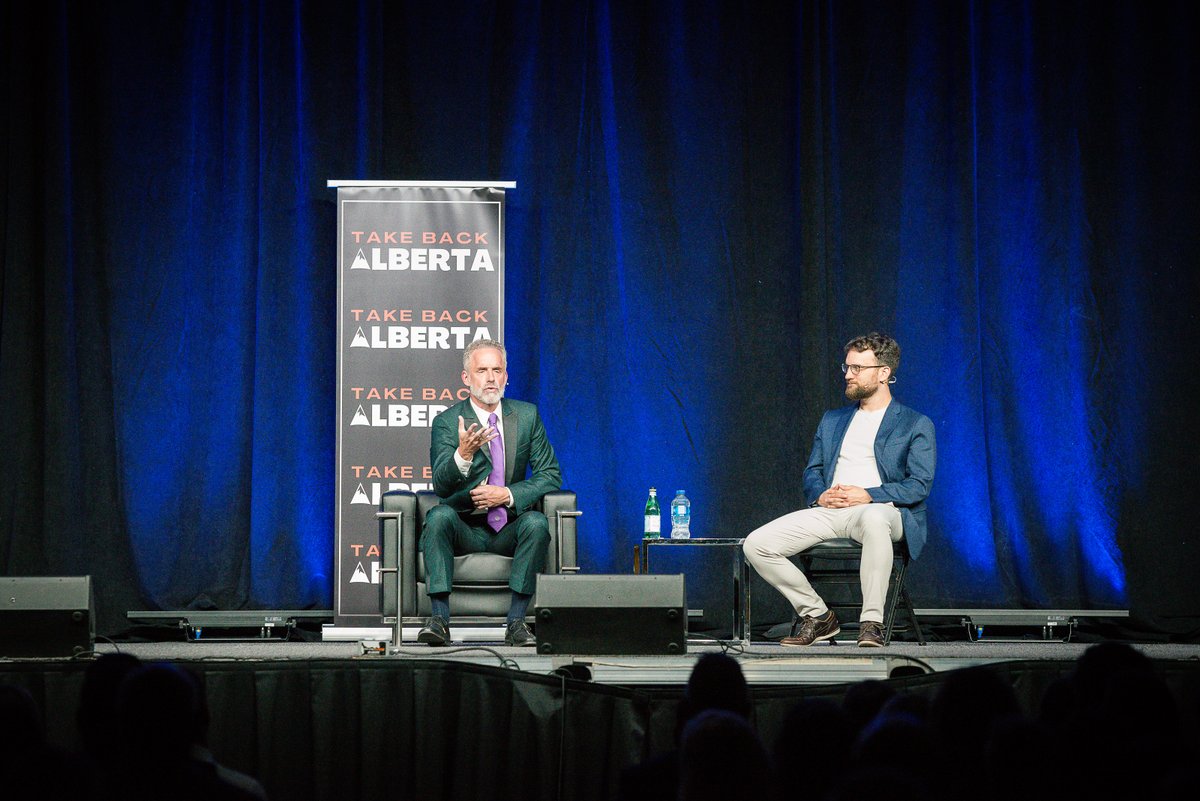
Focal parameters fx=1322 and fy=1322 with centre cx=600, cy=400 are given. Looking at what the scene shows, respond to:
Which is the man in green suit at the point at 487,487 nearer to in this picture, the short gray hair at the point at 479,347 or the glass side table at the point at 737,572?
the short gray hair at the point at 479,347

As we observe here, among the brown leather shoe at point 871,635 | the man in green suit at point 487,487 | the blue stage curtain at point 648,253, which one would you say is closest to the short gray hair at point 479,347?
the man in green suit at point 487,487

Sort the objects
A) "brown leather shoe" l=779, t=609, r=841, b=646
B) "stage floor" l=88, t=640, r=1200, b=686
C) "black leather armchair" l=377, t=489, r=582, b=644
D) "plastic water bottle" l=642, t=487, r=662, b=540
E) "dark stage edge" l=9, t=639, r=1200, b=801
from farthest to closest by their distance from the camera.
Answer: "plastic water bottle" l=642, t=487, r=662, b=540 < "brown leather shoe" l=779, t=609, r=841, b=646 < "black leather armchair" l=377, t=489, r=582, b=644 < "stage floor" l=88, t=640, r=1200, b=686 < "dark stage edge" l=9, t=639, r=1200, b=801

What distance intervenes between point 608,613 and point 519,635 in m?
0.94

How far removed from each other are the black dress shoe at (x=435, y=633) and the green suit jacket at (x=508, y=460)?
1.68 ft

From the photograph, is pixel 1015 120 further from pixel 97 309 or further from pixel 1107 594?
pixel 97 309

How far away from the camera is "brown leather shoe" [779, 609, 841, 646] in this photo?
5.12m

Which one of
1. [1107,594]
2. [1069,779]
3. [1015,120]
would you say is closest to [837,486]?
[1107,594]

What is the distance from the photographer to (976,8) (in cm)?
646

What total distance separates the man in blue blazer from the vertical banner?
1.58 m

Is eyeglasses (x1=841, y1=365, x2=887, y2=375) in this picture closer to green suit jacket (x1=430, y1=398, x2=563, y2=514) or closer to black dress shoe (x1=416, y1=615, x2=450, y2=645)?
green suit jacket (x1=430, y1=398, x2=563, y2=514)

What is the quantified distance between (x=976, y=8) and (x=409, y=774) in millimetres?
4789

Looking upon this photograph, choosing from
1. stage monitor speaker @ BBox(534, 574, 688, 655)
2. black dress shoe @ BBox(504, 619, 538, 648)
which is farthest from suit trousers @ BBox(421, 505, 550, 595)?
stage monitor speaker @ BBox(534, 574, 688, 655)

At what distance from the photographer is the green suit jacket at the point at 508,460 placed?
5.14 metres

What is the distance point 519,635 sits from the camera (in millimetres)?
4871
